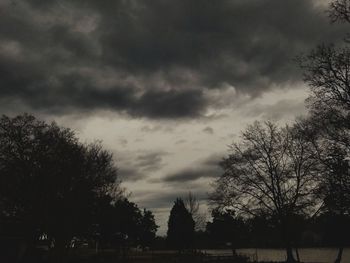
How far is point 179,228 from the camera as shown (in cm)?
8950

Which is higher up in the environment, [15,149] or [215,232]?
[15,149]

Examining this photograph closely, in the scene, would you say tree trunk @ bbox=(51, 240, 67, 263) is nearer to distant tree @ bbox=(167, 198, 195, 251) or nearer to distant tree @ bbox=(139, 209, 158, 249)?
distant tree @ bbox=(167, 198, 195, 251)

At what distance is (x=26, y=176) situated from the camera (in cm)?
4156

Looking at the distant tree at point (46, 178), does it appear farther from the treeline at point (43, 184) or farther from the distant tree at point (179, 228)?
the distant tree at point (179, 228)

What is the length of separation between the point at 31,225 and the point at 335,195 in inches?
1322

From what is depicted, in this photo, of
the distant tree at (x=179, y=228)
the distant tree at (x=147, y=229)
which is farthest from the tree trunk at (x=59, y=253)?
the distant tree at (x=147, y=229)

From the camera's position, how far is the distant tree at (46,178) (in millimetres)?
41125

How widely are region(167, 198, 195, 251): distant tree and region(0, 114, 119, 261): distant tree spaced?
42680 mm

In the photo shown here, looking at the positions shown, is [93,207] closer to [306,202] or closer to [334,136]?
[306,202]

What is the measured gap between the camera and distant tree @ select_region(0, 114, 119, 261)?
41.1 meters

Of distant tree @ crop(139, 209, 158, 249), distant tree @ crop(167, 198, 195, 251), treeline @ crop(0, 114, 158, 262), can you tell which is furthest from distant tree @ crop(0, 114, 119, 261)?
distant tree @ crop(139, 209, 158, 249)

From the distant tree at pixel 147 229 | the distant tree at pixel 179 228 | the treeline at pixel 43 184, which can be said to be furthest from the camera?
the distant tree at pixel 147 229

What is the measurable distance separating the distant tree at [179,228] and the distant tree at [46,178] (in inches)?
1680

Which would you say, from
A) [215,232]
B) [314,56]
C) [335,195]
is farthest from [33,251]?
[215,232]
